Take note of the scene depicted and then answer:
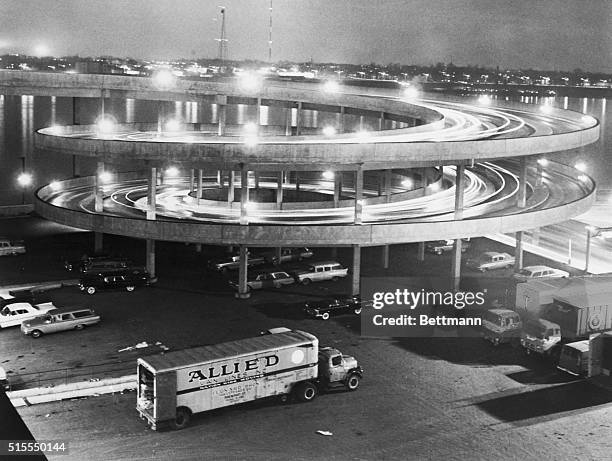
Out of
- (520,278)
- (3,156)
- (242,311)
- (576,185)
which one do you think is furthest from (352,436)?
(3,156)

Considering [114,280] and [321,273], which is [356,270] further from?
[114,280]

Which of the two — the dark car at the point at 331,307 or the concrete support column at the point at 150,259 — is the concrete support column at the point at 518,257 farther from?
the concrete support column at the point at 150,259

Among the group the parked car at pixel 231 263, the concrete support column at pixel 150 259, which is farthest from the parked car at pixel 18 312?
the parked car at pixel 231 263

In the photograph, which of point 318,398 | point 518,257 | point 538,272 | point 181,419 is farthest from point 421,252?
point 181,419

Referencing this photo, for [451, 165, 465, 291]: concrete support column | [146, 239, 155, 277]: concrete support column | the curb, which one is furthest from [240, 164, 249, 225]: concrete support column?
the curb

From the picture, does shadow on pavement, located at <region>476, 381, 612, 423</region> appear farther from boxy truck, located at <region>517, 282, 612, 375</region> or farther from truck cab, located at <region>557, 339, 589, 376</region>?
boxy truck, located at <region>517, 282, 612, 375</region>
